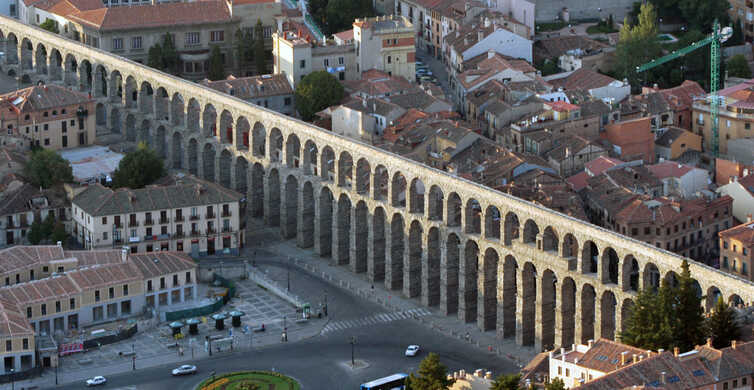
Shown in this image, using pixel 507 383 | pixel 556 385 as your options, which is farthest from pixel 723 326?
pixel 507 383

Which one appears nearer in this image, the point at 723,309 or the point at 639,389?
the point at 639,389

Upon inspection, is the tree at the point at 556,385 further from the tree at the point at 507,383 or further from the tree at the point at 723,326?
the tree at the point at 723,326

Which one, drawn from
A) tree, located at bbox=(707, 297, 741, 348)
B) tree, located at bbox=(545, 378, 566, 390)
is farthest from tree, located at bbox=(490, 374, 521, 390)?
tree, located at bbox=(707, 297, 741, 348)

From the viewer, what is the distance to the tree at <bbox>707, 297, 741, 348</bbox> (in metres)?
198

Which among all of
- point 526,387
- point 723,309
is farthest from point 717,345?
point 526,387

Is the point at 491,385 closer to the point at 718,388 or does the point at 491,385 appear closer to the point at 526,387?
the point at 526,387

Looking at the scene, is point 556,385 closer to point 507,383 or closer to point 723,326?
point 507,383

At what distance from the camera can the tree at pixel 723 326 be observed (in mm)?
198000

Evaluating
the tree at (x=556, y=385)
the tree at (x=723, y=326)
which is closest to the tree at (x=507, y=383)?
the tree at (x=556, y=385)

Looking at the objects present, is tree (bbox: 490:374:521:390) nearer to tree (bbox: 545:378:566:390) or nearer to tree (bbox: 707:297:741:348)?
tree (bbox: 545:378:566:390)

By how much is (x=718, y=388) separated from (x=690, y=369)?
9.70 feet

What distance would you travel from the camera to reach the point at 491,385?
650ft

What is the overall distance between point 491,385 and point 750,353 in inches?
942

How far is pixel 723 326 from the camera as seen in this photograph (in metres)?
198
